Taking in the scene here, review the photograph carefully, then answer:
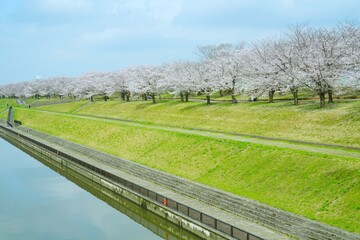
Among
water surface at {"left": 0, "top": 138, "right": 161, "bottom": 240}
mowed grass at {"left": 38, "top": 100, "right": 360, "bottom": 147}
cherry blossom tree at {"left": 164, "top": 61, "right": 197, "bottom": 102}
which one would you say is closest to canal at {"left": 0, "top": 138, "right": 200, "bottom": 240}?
water surface at {"left": 0, "top": 138, "right": 161, "bottom": 240}

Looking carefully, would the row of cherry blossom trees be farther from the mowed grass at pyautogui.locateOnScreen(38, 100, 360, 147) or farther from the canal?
the canal

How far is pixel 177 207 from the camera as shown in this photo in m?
23.9

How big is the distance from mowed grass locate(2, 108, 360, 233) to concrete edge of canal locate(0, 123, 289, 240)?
2.27m

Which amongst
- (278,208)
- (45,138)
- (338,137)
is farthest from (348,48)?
(45,138)

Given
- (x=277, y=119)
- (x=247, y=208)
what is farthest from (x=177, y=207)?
(x=277, y=119)

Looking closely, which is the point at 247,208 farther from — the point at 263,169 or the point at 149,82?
the point at 149,82

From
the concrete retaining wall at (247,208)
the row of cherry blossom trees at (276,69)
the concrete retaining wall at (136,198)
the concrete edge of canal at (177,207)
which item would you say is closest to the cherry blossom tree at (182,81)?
the row of cherry blossom trees at (276,69)

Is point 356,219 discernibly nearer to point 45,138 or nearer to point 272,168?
point 272,168

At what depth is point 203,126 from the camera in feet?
156

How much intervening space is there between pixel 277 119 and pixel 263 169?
14.8 metres

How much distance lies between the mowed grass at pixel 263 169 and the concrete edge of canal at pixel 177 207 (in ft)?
7.46

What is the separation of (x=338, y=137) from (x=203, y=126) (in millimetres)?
19009

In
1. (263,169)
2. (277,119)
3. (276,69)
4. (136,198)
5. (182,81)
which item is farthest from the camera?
(182,81)

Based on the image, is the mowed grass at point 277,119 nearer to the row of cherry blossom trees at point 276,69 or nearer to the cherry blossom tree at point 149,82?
the row of cherry blossom trees at point 276,69
